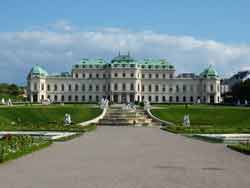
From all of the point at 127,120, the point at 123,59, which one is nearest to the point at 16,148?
the point at 127,120

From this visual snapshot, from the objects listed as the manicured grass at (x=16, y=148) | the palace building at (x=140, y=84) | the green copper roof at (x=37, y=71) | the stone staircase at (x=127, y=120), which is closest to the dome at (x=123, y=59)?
the palace building at (x=140, y=84)

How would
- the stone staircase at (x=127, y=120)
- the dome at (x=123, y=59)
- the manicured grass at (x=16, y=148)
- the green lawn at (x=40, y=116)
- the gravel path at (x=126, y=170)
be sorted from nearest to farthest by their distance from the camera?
the gravel path at (x=126, y=170)
the manicured grass at (x=16, y=148)
the green lawn at (x=40, y=116)
the stone staircase at (x=127, y=120)
the dome at (x=123, y=59)

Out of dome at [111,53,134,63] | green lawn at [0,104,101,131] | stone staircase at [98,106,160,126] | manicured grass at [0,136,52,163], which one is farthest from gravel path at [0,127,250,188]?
dome at [111,53,134,63]

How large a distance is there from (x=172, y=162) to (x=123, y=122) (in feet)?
105

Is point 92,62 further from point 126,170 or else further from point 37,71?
point 126,170

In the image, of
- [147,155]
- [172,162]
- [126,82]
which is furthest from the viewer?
[126,82]

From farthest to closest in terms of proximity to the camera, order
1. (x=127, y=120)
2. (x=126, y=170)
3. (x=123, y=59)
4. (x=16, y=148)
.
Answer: (x=123, y=59), (x=127, y=120), (x=16, y=148), (x=126, y=170)

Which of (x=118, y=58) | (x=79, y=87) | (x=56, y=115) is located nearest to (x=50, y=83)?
(x=79, y=87)

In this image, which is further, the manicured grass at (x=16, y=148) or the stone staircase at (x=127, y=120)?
the stone staircase at (x=127, y=120)

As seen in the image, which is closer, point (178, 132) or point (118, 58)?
point (178, 132)

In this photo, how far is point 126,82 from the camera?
382 feet

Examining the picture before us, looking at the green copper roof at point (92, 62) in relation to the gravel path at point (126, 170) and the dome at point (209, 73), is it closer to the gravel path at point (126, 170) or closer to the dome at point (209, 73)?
the dome at point (209, 73)

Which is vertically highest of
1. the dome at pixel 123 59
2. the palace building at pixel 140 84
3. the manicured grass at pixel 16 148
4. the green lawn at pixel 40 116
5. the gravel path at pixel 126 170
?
the dome at pixel 123 59

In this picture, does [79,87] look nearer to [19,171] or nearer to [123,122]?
[123,122]
